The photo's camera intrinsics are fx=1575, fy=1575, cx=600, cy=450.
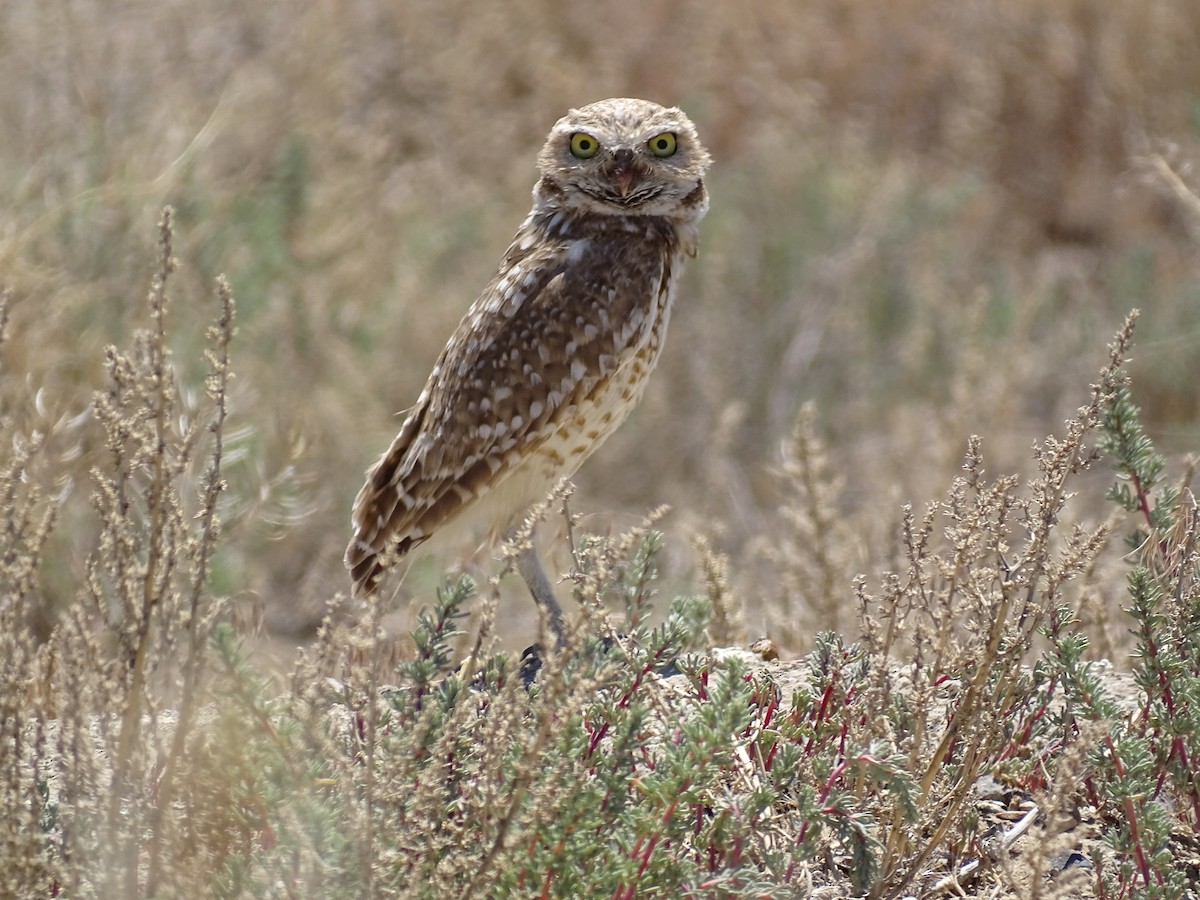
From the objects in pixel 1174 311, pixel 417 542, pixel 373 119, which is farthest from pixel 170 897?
pixel 373 119

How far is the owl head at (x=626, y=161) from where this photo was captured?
5.09m

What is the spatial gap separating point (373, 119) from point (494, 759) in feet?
33.4

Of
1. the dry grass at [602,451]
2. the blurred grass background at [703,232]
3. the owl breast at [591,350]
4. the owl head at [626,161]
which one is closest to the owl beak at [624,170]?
the owl head at [626,161]

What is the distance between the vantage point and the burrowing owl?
5.02 meters

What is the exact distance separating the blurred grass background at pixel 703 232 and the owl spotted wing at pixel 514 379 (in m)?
0.65

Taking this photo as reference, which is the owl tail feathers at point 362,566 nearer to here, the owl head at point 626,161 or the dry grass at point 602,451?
the dry grass at point 602,451

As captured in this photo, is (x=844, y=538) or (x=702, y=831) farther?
(x=844, y=538)

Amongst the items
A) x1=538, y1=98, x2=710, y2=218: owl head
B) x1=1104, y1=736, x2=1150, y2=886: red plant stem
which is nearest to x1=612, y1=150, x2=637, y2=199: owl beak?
x1=538, y1=98, x2=710, y2=218: owl head

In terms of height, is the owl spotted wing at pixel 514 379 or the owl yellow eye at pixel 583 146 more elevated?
the owl yellow eye at pixel 583 146

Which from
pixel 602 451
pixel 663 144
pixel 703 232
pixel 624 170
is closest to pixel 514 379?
pixel 624 170

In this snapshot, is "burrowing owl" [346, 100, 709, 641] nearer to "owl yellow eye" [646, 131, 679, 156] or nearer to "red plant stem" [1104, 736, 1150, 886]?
"owl yellow eye" [646, 131, 679, 156]

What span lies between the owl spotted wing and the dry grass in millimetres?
428

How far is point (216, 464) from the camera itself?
9.30 feet

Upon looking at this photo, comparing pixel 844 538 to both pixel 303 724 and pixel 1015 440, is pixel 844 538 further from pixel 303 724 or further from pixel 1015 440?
pixel 303 724
